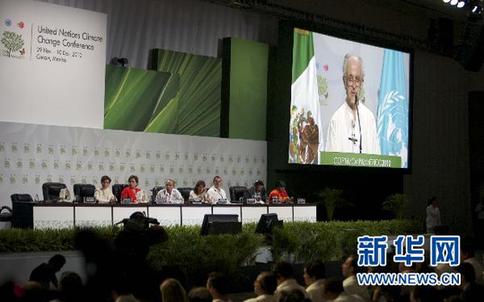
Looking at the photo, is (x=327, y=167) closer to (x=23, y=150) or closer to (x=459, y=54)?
(x=459, y=54)

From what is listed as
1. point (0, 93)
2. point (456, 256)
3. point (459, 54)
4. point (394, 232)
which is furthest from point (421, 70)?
point (456, 256)

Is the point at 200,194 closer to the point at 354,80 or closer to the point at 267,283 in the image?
the point at 354,80

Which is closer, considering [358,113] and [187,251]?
[187,251]

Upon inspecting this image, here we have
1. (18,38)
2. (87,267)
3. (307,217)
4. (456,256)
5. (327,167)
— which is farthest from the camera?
(327,167)

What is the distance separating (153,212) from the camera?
441 inches

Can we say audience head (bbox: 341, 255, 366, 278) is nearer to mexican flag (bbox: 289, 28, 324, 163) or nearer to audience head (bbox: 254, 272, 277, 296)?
audience head (bbox: 254, 272, 277, 296)

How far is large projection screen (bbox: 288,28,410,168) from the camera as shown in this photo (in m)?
15.5

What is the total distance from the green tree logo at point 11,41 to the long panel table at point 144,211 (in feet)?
9.90

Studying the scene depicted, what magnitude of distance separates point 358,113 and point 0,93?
7603 mm

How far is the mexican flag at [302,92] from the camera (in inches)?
605

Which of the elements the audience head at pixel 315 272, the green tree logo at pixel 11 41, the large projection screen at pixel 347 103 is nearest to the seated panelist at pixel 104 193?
the green tree logo at pixel 11 41

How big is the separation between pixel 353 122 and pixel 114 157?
5.38m

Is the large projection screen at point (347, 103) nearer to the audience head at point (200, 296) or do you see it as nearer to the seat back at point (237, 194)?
the seat back at point (237, 194)

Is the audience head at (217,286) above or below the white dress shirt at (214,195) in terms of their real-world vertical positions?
below
